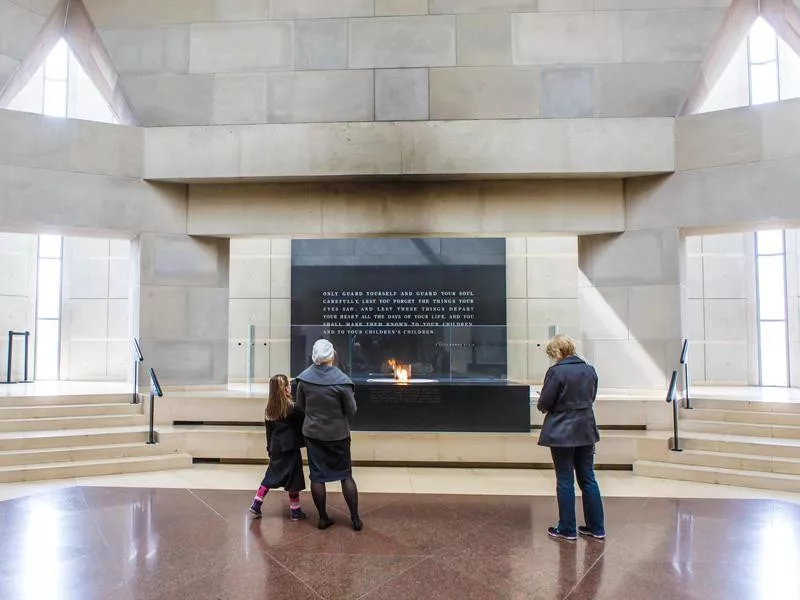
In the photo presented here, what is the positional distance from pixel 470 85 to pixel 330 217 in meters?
3.51

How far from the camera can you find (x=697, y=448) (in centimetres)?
688

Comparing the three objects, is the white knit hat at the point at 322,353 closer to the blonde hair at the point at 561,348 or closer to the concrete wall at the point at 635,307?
the blonde hair at the point at 561,348

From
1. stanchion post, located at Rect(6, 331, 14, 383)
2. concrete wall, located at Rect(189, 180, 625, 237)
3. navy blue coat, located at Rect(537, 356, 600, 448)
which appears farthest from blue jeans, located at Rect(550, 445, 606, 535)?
stanchion post, located at Rect(6, 331, 14, 383)

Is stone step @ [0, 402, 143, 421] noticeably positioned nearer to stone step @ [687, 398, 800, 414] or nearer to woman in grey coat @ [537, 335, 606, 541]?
woman in grey coat @ [537, 335, 606, 541]

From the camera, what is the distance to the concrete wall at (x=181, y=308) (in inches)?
361

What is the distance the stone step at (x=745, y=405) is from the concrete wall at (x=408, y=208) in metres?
3.29

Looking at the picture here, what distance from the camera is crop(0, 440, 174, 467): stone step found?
6.50 m

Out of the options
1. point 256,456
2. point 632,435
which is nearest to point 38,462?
point 256,456

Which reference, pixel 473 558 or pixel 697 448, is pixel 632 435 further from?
pixel 473 558

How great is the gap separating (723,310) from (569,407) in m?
9.49

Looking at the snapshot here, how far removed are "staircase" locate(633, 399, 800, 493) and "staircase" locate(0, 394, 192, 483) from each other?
662 centimetres

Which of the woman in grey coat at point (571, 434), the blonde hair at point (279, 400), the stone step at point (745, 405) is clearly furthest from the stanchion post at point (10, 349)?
the stone step at point (745, 405)

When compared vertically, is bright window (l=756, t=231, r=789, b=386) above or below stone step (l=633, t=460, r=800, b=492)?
above

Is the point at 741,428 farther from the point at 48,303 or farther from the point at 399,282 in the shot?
the point at 48,303
